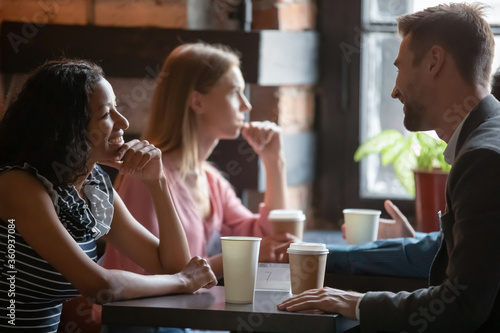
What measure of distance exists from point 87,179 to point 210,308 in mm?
660

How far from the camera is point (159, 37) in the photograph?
8.78ft

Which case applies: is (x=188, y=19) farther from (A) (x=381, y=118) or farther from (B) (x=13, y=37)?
(A) (x=381, y=118)

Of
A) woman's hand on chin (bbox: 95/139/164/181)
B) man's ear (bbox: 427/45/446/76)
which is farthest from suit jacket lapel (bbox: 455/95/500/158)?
woman's hand on chin (bbox: 95/139/164/181)

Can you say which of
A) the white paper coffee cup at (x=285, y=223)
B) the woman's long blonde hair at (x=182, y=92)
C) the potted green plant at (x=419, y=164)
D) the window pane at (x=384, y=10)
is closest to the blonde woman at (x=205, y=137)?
the woman's long blonde hair at (x=182, y=92)

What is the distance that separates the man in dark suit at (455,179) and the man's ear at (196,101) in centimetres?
95

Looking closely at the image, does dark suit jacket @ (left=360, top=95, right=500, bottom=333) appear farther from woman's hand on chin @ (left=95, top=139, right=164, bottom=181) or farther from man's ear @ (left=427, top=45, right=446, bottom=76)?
woman's hand on chin @ (left=95, top=139, right=164, bottom=181)

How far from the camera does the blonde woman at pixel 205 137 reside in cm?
247

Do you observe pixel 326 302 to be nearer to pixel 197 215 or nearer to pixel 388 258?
pixel 388 258

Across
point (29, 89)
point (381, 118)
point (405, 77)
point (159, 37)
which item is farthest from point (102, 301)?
point (381, 118)

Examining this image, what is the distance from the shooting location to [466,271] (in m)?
1.35

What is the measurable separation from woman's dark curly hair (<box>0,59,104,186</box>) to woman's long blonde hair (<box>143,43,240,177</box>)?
0.68m

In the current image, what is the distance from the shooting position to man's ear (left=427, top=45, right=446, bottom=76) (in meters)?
1.64

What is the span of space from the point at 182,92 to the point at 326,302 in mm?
1254

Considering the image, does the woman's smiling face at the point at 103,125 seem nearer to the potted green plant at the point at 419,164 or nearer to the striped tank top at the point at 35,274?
the striped tank top at the point at 35,274
